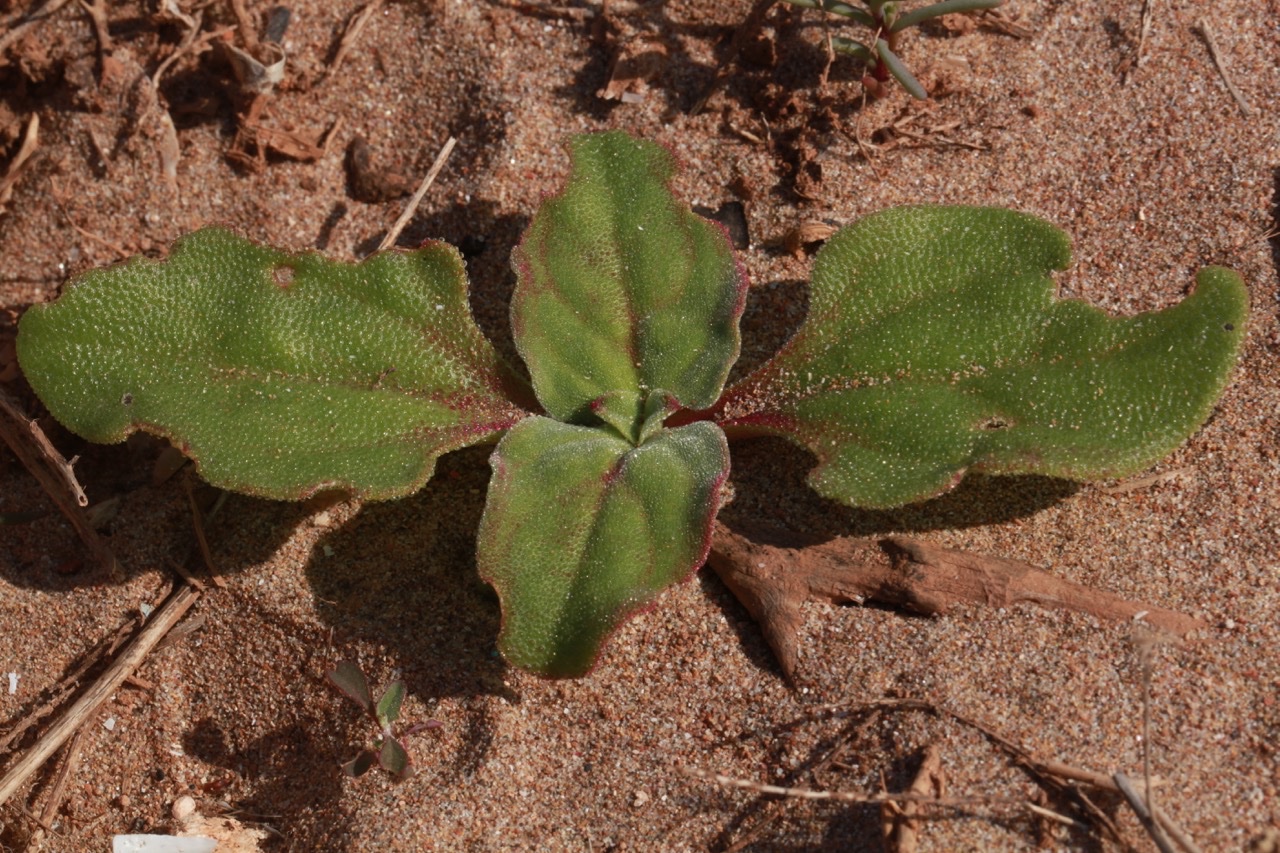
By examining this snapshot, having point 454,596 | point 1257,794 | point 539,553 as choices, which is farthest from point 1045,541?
point 454,596

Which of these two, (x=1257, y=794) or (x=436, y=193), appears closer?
(x=1257, y=794)

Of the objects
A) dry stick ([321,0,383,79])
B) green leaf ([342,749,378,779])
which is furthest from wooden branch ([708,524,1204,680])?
dry stick ([321,0,383,79])

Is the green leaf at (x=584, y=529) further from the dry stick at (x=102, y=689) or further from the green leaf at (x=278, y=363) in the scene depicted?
the dry stick at (x=102, y=689)

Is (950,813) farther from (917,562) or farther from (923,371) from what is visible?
(923,371)

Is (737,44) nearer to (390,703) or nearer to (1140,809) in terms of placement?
(390,703)

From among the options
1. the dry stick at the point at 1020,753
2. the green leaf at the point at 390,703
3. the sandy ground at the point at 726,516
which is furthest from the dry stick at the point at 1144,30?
the green leaf at the point at 390,703

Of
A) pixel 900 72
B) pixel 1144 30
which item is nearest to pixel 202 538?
pixel 900 72
